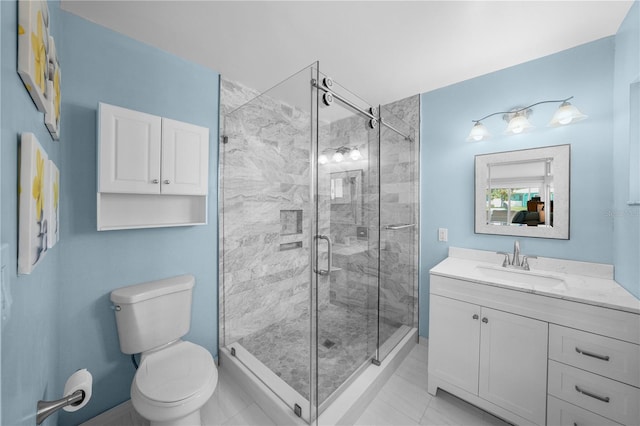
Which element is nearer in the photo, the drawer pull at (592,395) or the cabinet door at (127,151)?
the drawer pull at (592,395)

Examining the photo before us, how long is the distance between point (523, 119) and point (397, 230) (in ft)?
4.03

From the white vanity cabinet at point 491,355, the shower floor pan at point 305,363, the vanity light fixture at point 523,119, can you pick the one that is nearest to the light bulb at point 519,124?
the vanity light fixture at point 523,119

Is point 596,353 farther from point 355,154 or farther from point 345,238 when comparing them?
point 355,154

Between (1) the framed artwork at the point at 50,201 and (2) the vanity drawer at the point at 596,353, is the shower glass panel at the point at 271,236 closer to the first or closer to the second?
(1) the framed artwork at the point at 50,201

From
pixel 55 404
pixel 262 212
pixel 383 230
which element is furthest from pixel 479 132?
pixel 55 404

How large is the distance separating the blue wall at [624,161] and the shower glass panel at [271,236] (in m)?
1.73

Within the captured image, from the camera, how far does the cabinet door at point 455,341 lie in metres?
1.60

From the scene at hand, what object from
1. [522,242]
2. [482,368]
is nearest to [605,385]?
[482,368]

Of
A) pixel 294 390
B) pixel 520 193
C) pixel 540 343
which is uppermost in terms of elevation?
pixel 520 193

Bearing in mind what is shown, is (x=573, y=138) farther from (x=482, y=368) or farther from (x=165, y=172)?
(x=165, y=172)

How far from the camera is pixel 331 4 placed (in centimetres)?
135

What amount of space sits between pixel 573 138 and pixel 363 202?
1523mm

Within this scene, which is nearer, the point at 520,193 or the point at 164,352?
the point at 164,352

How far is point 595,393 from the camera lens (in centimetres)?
125
